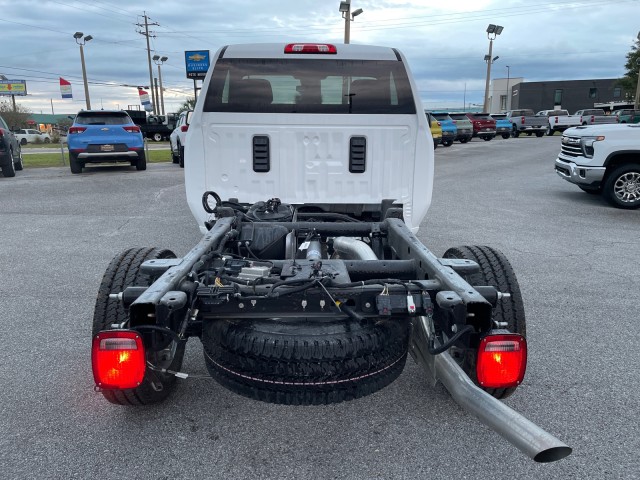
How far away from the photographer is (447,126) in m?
26.9

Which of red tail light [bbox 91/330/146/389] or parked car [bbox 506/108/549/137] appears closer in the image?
red tail light [bbox 91/330/146/389]

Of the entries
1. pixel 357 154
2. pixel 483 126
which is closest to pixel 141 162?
pixel 357 154

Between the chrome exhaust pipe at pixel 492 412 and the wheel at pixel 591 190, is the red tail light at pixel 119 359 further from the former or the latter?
the wheel at pixel 591 190

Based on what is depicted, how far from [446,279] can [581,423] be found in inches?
49.3

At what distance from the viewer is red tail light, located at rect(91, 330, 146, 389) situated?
223 cm

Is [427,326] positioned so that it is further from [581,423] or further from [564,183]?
[564,183]

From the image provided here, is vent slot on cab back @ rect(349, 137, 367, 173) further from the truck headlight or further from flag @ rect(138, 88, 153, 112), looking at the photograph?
flag @ rect(138, 88, 153, 112)

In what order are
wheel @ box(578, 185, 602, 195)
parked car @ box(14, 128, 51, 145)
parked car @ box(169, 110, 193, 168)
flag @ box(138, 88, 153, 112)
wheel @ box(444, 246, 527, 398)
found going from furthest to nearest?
flag @ box(138, 88, 153, 112) → parked car @ box(14, 128, 51, 145) → parked car @ box(169, 110, 193, 168) → wheel @ box(578, 185, 602, 195) → wheel @ box(444, 246, 527, 398)

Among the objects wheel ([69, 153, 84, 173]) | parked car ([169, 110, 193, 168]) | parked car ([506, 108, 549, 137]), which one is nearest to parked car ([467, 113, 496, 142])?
parked car ([506, 108, 549, 137])

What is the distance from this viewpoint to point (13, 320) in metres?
4.39

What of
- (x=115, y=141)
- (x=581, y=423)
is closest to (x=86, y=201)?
(x=115, y=141)

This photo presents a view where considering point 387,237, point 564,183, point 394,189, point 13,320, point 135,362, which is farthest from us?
point 564,183

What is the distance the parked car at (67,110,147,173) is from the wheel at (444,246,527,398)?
1354 cm

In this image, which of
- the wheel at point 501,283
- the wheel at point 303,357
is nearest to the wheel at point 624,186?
the wheel at point 501,283
